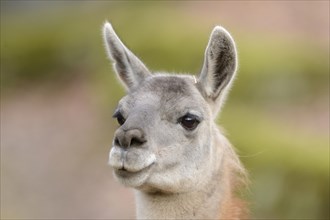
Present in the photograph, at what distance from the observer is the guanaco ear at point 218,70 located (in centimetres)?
1007

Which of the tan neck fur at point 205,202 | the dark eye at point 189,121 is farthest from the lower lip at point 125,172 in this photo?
the dark eye at point 189,121

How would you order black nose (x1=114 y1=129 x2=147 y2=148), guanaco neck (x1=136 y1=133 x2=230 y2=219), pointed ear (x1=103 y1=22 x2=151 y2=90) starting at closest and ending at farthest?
black nose (x1=114 y1=129 x2=147 y2=148) < guanaco neck (x1=136 y1=133 x2=230 y2=219) < pointed ear (x1=103 y1=22 x2=151 y2=90)

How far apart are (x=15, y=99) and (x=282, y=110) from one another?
25.2 feet

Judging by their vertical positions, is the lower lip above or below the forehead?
below

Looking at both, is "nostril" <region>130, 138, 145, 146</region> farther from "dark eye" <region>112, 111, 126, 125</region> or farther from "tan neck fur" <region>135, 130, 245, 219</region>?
"tan neck fur" <region>135, 130, 245, 219</region>

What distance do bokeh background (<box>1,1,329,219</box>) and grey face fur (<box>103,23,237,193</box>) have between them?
578 cm


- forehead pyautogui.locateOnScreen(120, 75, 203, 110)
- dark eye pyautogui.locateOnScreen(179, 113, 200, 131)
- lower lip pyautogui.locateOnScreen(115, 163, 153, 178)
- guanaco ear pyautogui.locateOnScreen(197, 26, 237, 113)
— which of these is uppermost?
guanaco ear pyautogui.locateOnScreen(197, 26, 237, 113)

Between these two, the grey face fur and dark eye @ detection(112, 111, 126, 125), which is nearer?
the grey face fur

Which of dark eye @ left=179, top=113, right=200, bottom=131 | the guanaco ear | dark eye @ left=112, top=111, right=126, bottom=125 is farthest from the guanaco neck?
the guanaco ear

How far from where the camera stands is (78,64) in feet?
97.8

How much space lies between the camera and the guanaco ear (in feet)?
33.0

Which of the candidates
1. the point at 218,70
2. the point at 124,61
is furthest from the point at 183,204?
the point at 124,61

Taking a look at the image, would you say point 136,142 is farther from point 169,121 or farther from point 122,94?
point 122,94

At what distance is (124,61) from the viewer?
1052 centimetres
